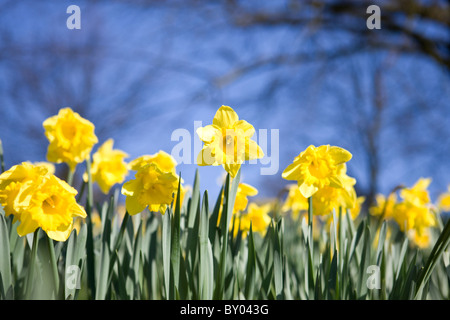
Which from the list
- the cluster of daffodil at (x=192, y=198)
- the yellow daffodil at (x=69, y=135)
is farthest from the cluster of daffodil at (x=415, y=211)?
the yellow daffodil at (x=69, y=135)

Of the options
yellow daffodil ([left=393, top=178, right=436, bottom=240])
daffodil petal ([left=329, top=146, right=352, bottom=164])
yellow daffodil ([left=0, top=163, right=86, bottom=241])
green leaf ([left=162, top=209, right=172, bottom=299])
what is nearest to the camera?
yellow daffodil ([left=0, top=163, right=86, bottom=241])

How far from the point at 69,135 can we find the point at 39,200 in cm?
51

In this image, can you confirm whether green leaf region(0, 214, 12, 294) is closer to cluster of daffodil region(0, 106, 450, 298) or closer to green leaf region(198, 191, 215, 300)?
cluster of daffodil region(0, 106, 450, 298)

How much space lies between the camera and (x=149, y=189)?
1.12 metres

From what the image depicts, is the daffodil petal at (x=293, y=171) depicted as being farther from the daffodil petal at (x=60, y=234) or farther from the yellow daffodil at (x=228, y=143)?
the daffodil petal at (x=60, y=234)

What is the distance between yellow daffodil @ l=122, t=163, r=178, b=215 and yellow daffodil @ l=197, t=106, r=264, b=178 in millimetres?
145

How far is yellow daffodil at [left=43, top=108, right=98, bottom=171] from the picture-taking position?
4.51 ft

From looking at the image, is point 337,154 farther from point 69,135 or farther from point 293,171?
point 69,135

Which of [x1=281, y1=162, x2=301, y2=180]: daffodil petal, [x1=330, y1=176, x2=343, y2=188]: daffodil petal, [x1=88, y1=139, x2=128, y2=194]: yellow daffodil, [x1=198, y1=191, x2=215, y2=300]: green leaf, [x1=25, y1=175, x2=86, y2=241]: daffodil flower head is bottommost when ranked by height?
[x1=198, y1=191, x2=215, y2=300]: green leaf

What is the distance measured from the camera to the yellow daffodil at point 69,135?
1375mm

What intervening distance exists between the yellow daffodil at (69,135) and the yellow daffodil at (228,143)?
1.77 ft

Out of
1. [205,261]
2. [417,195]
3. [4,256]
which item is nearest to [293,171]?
[205,261]

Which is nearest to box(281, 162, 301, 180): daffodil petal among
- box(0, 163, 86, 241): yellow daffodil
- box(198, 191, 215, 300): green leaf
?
box(198, 191, 215, 300): green leaf
